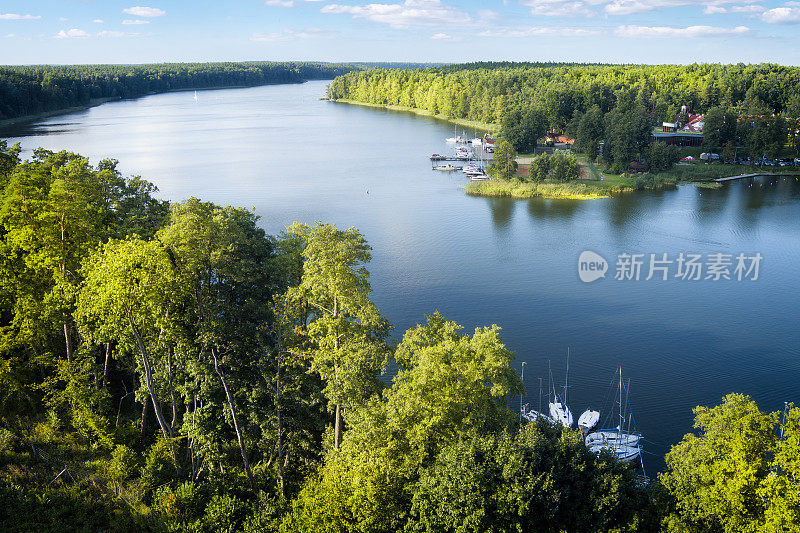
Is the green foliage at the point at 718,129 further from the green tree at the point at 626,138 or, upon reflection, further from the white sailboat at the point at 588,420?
the white sailboat at the point at 588,420

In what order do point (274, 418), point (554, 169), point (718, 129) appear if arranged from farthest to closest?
point (718, 129), point (554, 169), point (274, 418)

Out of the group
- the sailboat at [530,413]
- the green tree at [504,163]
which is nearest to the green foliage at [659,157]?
the green tree at [504,163]

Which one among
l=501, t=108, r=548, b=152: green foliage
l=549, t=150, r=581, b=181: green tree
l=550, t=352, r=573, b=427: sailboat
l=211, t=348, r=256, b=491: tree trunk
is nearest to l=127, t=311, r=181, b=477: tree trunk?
l=211, t=348, r=256, b=491: tree trunk

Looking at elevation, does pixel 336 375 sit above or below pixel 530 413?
above

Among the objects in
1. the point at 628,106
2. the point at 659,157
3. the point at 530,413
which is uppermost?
the point at 628,106

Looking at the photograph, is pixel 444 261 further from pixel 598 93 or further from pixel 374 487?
pixel 598 93

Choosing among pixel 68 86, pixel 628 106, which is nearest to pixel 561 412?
pixel 628 106

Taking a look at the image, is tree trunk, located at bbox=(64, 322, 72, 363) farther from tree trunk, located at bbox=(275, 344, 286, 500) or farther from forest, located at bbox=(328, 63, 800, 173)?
forest, located at bbox=(328, 63, 800, 173)

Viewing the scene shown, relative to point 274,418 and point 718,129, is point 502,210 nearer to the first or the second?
point 718,129
